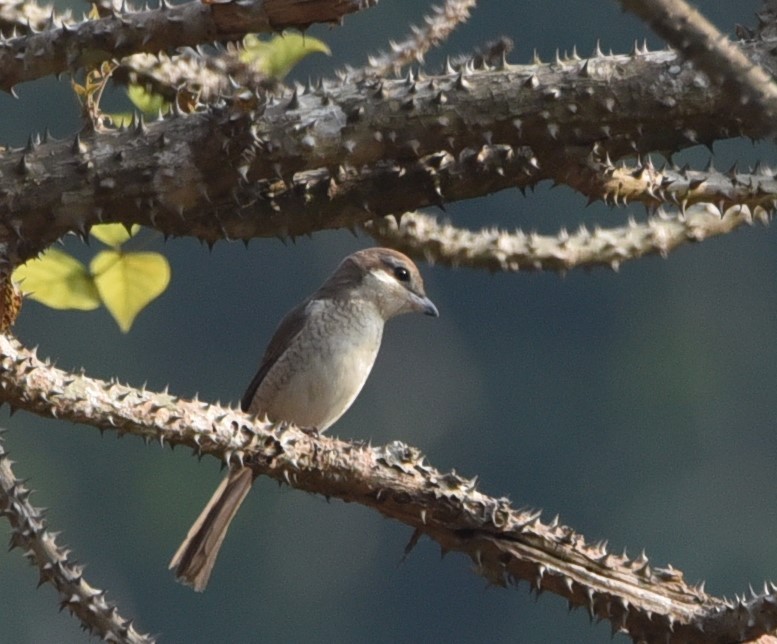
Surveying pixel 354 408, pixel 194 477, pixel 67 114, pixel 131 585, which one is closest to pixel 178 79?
pixel 354 408

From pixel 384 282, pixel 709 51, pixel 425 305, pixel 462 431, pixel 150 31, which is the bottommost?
pixel 462 431

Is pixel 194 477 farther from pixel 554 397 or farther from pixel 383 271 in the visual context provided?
pixel 383 271

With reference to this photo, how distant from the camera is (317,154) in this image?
10.3 feet

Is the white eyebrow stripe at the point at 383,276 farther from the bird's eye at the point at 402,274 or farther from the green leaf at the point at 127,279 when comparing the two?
the green leaf at the point at 127,279

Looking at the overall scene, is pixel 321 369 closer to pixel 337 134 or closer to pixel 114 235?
pixel 114 235

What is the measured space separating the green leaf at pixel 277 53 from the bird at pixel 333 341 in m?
1.37

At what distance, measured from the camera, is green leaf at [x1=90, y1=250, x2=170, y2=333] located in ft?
12.2

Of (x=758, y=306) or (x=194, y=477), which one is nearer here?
(x=194, y=477)

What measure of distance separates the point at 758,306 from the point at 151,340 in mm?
7968

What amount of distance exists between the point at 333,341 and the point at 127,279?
1.81 meters

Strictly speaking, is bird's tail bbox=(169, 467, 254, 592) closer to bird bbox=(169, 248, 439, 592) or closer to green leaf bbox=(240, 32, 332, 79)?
bird bbox=(169, 248, 439, 592)

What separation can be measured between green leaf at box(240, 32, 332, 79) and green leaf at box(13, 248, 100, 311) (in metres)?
0.80

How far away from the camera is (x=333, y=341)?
18.0 ft

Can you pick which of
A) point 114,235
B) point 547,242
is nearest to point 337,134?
point 114,235
